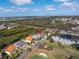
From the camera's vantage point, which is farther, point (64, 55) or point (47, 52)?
point (47, 52)

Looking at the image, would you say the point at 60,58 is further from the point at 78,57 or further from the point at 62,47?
the point at 62,47

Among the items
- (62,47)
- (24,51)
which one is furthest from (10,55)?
(62,47)

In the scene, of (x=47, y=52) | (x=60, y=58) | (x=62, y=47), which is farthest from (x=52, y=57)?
(x=62, y=47)

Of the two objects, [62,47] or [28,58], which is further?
[62,47]

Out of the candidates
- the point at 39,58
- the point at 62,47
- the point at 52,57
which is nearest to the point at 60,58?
the point at 52,57

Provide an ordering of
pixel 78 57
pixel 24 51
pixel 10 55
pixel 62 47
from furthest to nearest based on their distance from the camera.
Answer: pixel 62 47, pixel 24 51, pixel 10 55, pixel 78 57

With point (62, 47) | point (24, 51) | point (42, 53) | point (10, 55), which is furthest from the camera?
point (62, 47)

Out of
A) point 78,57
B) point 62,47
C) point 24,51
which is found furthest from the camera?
point 62,47

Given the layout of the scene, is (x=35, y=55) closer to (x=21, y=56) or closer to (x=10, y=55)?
(x=21, y=56)

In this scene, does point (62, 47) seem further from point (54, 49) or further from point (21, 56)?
point (21, 56)
